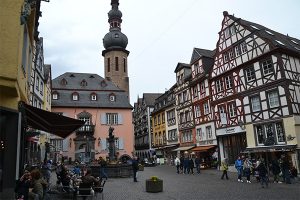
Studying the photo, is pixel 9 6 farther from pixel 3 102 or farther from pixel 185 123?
pixel 185 123

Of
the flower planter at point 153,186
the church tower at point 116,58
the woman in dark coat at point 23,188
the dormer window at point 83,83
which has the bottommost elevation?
the flower planter at point 153,186

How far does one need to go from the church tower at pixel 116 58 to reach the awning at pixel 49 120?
48.4 metres

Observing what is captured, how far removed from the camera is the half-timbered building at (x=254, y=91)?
73.9ft

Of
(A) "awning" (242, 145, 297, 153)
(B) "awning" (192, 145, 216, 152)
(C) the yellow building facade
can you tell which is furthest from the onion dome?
(C) the yellow building facade

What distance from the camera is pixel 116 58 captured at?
206 feet

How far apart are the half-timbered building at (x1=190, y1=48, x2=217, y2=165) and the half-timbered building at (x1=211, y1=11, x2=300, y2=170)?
6.23ft

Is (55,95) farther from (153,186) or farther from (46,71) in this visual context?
(153,186)

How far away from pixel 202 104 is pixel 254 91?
9113mm

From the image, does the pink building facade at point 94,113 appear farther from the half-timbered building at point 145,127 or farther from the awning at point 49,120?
the awning at point 49,120

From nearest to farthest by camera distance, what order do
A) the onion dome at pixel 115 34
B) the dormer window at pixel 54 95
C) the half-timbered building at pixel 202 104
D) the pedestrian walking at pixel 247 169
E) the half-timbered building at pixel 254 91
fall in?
the pedestrian walking at pixel 247 169, the half-timbered building at pixel 254 91, the half-timbered building at pixel 202 104, the dormer window at pixel 54 95, the onion dome at pixel 115 34

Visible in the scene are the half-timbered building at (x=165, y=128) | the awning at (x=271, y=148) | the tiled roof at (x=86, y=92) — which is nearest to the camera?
the awning at (x=271, y=148)

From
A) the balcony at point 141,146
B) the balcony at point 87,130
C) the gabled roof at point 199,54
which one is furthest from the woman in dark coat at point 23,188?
the balcony at point 141,146

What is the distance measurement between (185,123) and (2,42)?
101 feet

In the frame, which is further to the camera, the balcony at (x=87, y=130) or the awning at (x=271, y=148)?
the balcony at (x=87, y=130)
